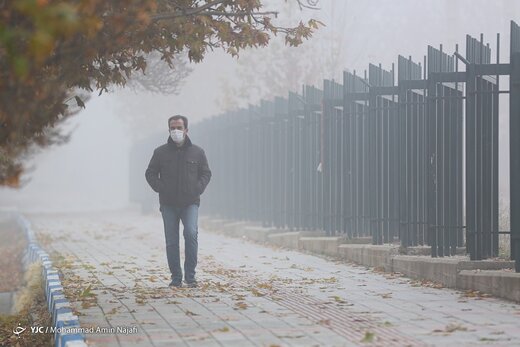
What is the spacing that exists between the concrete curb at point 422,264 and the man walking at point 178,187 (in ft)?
8.37

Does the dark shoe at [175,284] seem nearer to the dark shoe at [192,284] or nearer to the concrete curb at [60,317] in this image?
the dark shoe at [192,284]

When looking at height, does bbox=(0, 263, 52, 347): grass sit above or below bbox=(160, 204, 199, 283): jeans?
below

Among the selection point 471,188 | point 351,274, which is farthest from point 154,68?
point 471,188

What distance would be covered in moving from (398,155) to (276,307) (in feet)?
16.4

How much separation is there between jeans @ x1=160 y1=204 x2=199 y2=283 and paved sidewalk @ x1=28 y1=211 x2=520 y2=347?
25 centimetres

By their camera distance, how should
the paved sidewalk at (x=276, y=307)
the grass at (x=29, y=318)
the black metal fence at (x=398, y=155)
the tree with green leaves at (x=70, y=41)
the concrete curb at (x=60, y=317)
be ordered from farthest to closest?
the black metal fence at (x=398, y=155) < the grass at (x=29, y=318) < the paved sidewalk at (x=276, y=307) < the concrete curb at (x=60, y=317) < the tree with green leaves at (x=70, y=41)

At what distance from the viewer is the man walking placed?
12.8 meters

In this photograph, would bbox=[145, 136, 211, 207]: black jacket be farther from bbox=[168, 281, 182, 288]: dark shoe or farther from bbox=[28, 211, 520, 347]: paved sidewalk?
bbox=[28, 211, 520, 347]: paved sidewalk

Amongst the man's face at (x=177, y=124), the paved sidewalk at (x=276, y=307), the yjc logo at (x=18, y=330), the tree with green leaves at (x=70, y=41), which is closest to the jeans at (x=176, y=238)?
the paved sidewalk at (x=276, y=307)

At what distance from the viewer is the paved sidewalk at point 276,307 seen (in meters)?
8.45

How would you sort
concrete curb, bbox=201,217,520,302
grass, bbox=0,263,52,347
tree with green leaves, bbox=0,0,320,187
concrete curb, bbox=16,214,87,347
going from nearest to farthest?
tree with green leaves, bbox=0,0,320,187
concrete curb, bbox=16,214,87,347
grass, bbox=0,263,52,347
concrete curb, bbox=201,217,520,302

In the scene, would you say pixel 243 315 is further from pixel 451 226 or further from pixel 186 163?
pixel 451 226

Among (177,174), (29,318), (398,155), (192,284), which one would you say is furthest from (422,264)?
(29,318)

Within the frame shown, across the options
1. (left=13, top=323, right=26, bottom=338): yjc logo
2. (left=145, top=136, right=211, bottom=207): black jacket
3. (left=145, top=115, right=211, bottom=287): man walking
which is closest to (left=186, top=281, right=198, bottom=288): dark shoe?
(left=145, top=115, right=211, bottom=287): man walking
